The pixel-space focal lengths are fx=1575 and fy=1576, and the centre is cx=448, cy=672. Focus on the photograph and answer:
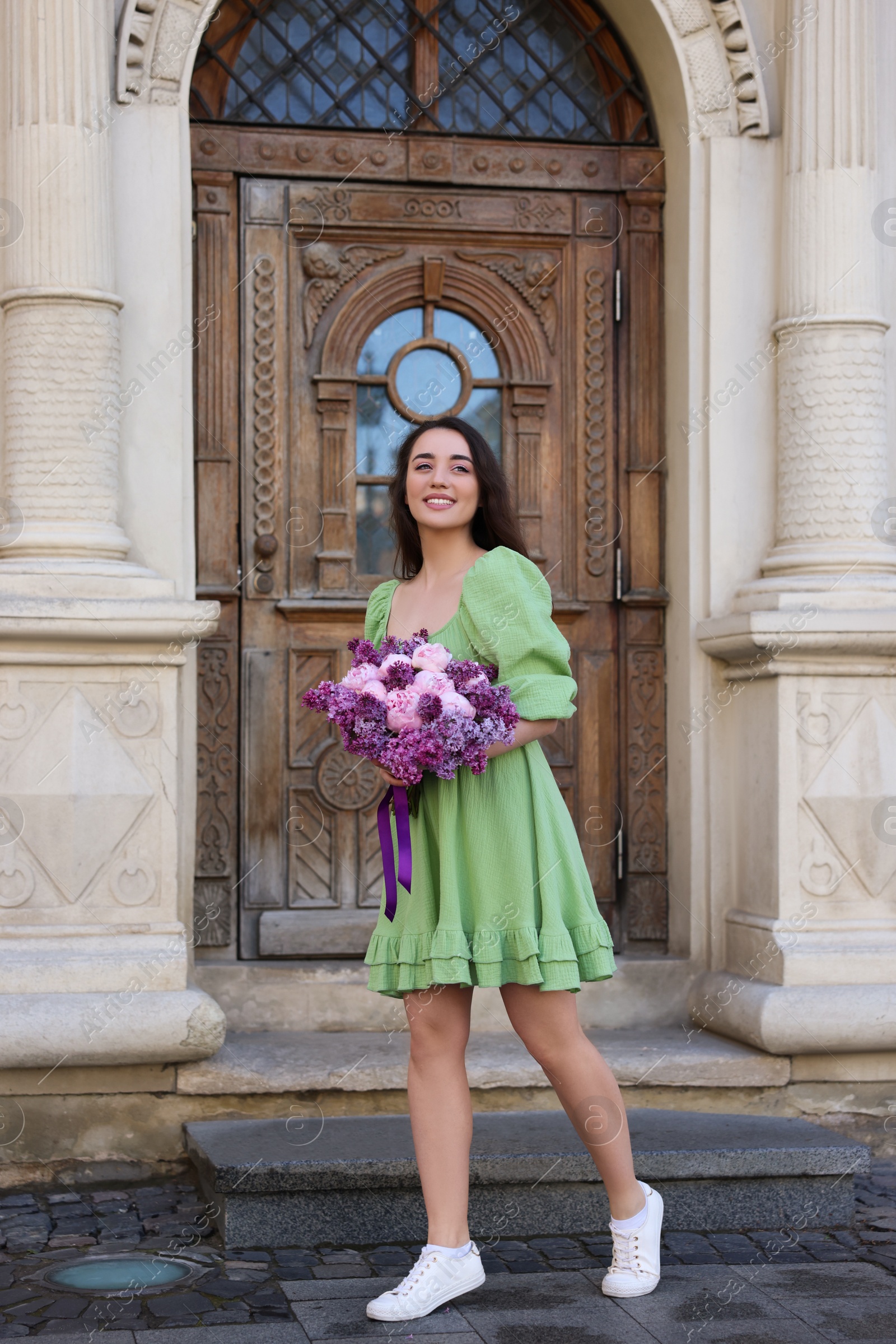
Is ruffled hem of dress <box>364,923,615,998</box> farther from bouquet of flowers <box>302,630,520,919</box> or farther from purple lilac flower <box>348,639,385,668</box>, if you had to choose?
purple lilac flower <box>348,639,385,668</box>

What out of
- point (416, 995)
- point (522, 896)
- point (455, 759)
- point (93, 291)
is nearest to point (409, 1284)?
point (416, 995)

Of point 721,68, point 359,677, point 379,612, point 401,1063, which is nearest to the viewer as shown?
point 359,677

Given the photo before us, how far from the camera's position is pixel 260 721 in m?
5.93

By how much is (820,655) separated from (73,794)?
8.38ft

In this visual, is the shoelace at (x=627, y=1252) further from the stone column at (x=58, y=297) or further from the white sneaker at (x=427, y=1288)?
the stone column at (x=58, y=297)

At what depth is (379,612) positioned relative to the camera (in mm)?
4031

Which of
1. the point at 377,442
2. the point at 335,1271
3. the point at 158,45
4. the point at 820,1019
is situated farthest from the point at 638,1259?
the point at 158,45

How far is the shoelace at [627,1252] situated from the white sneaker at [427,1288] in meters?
0.38

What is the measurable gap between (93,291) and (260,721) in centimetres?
168

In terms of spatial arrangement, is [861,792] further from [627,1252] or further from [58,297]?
[58,297]

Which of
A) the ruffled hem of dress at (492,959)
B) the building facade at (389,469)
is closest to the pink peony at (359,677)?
the ruffled hem of dress at (492,959)

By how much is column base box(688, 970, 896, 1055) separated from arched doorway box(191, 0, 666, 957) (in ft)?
2.82

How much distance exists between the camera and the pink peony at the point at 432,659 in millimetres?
3572

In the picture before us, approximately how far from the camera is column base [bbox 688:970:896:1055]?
529cm
